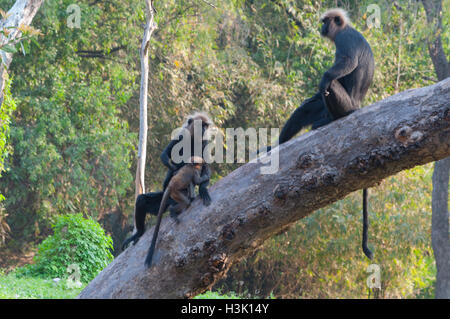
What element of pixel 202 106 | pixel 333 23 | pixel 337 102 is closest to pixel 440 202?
pixel 202 106

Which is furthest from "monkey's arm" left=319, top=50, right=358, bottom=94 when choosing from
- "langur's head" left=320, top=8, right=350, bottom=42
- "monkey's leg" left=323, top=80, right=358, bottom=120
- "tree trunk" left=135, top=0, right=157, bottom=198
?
"tree trunk" left=135, top=0, right=157, bottom=198

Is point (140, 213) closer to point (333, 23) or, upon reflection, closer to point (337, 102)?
point (337, 102)

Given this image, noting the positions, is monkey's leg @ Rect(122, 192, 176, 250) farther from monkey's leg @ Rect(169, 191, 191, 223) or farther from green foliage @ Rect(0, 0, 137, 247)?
green foliage @ Rect(0, 0, 137, 247)

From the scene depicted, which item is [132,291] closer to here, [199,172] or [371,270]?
[199,172]

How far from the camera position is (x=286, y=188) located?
10.5ft

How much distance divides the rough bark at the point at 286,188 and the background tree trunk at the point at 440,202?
9.04m

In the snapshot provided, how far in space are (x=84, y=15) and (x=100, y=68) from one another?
1911 millimetres

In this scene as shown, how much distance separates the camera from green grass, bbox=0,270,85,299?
592 cm

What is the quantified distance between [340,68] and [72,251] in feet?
18.6

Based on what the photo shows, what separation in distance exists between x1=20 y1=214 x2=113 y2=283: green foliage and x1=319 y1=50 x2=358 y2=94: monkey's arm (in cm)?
546

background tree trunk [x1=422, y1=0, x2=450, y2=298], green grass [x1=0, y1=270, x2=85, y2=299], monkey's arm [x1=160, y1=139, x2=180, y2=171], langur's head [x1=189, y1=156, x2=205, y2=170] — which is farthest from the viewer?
background tree trunk [x1=422, y1=0, x2=450, y2=298]

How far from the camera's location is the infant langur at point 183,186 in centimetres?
371

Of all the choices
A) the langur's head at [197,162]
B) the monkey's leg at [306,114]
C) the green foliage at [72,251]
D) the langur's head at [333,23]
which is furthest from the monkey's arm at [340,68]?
the green foliage at [72,251]
